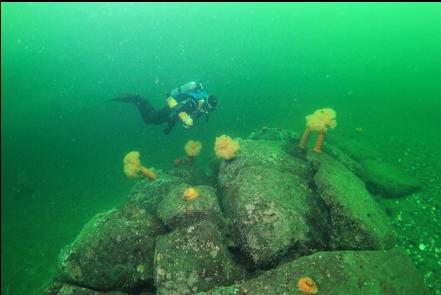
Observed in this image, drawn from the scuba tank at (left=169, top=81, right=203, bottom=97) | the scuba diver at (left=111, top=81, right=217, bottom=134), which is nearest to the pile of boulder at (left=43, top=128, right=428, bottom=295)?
the scuba diver at (left=111, top=81, right=217, bottom=134)

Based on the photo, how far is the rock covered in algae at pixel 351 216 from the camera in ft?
14.9

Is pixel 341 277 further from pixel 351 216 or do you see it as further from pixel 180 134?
pixel 180 134

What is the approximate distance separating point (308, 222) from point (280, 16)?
443ft

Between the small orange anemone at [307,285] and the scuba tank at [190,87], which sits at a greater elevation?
the small orange anemone at [307,285]

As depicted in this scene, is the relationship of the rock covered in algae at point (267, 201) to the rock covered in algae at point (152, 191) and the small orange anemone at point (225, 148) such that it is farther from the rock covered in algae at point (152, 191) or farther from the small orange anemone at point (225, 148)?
the rock covered in algae at point (152, 191)

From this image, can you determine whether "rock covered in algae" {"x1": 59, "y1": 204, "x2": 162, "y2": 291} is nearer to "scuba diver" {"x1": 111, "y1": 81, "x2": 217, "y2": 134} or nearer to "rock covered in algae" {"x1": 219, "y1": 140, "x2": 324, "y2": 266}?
"rock covered in algae" {"x1": 219, "y1": 140, "x2": 324, "y2": 266}

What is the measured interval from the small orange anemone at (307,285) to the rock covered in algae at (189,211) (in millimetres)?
1999

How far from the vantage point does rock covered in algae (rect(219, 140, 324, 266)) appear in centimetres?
447

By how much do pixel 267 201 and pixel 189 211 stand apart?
1.43 metres

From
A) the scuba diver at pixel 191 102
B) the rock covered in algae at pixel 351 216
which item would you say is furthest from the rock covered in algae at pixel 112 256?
the scuba diver at pixel 191 102

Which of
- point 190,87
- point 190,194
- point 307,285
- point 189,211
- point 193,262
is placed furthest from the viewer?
point 190,87

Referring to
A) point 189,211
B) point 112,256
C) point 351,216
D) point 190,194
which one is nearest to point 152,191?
point 190,194

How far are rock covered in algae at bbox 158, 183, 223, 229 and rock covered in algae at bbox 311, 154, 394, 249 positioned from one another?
6.35ft

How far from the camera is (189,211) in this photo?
5.32 meters
